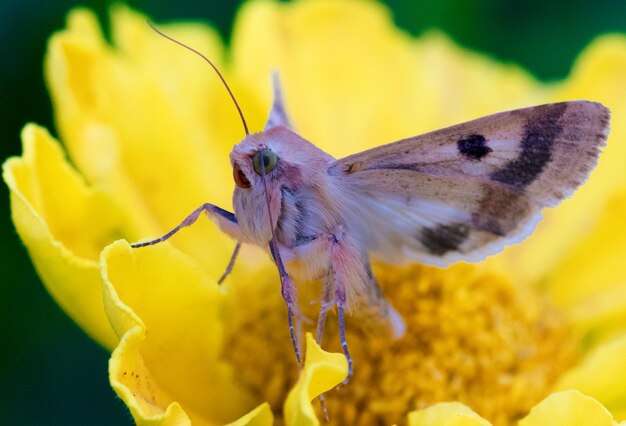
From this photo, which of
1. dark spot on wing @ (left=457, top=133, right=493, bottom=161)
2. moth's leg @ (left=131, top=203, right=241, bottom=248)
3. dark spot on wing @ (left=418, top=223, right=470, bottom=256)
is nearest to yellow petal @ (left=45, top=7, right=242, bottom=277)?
moth's leg @ (left=131, top=203, right=241, bottom=248)

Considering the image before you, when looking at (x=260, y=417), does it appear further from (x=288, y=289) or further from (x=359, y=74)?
(x=359, y=74)

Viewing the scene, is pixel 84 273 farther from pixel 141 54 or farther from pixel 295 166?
pixel 141 54

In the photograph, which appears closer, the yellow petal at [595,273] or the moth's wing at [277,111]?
the moth's wing at [277,111]

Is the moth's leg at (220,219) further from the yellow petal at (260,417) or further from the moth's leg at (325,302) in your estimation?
the yellow petal at (260,417)

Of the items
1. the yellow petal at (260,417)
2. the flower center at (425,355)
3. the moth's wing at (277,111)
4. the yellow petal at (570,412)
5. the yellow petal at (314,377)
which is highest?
the moth's wing at (277,111)

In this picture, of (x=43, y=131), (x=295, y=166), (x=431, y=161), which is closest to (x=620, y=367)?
(x=431, y=161)

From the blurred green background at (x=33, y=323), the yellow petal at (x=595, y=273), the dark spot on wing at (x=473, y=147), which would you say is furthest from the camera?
the yellow petal at (x=595, y=273)

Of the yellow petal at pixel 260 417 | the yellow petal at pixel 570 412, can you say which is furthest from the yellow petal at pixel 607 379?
the yellow petal at pixel 260 417

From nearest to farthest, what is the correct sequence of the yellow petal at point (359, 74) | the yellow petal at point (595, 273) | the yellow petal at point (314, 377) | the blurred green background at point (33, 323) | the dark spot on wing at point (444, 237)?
the yellow petal at point (314, 377) → the dark spot on wing at point (444, 237) → the blurred green background at point (33, 323) → the yellow petal at point (595, 273) → the yellow petal at point (359, 74)

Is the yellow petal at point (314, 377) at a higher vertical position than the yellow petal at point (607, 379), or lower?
higher
